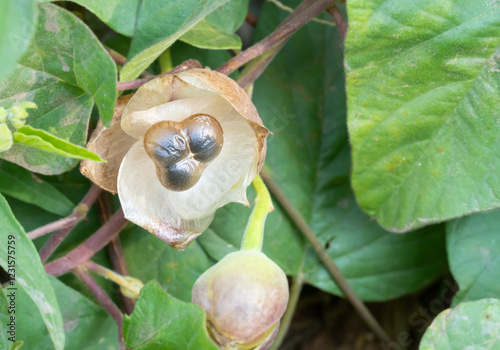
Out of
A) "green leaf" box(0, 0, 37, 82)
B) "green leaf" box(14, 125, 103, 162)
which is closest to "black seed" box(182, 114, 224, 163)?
"green leaf" box(14, 125, 103, 162)

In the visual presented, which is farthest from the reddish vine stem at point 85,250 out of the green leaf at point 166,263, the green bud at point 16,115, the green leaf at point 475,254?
the green leaf at point 475,254

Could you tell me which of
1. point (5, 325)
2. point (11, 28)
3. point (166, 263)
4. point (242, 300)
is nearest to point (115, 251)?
point (166, 263)

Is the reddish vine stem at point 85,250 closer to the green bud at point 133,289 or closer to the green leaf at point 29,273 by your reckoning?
the green bud at point 133,289

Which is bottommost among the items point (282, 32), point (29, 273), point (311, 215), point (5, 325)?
point (311, 215)

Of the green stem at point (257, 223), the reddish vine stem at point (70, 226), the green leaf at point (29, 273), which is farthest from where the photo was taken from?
the reddish vine stem at point (70, 226)

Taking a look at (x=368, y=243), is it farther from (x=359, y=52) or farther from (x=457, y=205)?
(x=359, y=52)

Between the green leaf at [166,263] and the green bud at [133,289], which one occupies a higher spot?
the green bud at [133,289]

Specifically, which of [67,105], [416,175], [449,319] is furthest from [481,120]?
[67,105]

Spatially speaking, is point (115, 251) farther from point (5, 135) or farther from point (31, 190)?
point (5, 135)
